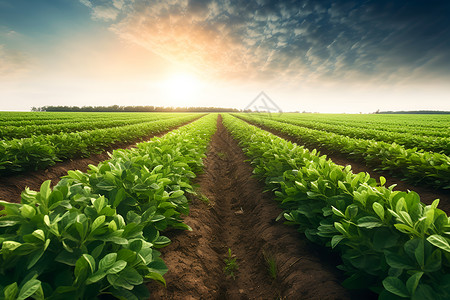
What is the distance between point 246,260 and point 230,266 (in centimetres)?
26

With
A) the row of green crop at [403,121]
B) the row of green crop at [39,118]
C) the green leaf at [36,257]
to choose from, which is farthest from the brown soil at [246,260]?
the row of green crop at [403,121]

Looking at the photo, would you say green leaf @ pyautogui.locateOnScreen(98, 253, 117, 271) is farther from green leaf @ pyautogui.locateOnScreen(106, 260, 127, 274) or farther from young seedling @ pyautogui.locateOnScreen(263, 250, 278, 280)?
young seedling @ pyautogui.locateOnScreen(263, 250, 278, 280)

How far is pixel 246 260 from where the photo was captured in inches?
125

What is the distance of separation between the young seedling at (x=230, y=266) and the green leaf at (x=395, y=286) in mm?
1961

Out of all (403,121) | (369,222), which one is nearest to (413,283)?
(369,222)

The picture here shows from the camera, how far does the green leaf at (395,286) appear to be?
51.1 inches

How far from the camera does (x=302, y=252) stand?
2.62 meters

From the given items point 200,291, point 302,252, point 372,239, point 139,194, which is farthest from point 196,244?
point 372,239

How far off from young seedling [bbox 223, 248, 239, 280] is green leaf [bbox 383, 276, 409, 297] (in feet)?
6.43

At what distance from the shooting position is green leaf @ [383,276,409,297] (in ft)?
4.26

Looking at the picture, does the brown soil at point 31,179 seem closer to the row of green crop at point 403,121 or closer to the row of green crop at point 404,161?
the row of green crop at point 404,161

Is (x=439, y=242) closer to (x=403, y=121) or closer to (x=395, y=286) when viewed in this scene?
(x=395, y=286)

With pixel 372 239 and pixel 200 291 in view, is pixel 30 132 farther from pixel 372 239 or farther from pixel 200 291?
pixel 372 239

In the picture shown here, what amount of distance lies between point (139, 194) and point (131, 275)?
1.12 meters
